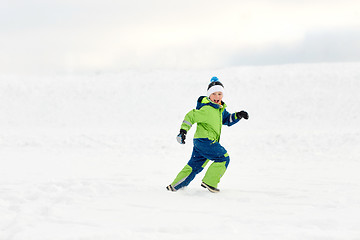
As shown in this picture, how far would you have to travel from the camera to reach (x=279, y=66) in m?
31.2

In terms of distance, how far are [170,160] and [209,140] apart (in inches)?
234

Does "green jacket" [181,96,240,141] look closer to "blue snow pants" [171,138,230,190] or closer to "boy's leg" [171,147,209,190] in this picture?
"blue snow pants" [171,138,230,190]

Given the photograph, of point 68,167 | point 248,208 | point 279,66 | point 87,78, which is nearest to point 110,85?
point 87,78

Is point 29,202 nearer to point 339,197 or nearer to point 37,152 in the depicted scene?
point 339,197

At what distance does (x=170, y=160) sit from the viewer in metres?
11.4

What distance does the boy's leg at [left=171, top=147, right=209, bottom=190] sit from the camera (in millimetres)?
5695

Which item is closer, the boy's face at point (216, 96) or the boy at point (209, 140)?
the boy at point (209, 140)

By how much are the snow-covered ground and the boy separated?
255mm

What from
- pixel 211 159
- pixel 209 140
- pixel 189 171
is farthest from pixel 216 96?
pixel 189 171

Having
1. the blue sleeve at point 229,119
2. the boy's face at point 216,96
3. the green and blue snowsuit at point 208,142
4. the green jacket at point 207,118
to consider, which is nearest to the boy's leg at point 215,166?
the green and blue snowsuit at point 208,142

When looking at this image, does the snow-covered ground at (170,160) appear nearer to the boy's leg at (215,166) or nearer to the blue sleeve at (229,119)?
the boy's leg at (215,166)

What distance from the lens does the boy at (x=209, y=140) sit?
5562 mm

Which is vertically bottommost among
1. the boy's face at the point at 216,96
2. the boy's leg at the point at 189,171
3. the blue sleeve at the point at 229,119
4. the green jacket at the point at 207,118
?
the boy's leg at the point at 189,171

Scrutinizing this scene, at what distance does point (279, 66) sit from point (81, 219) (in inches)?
1136
